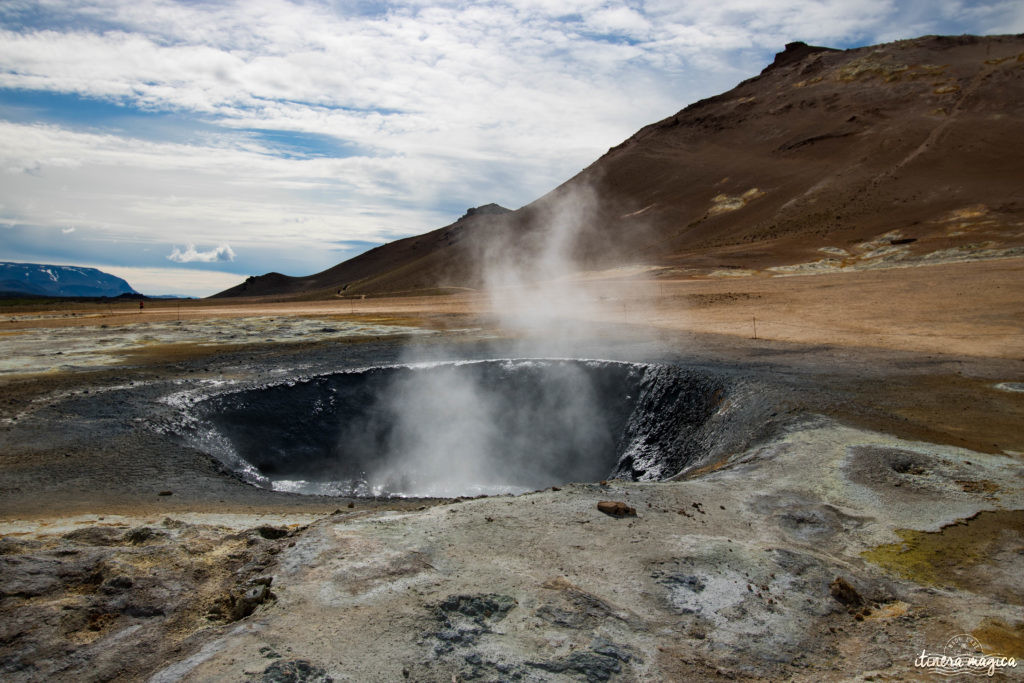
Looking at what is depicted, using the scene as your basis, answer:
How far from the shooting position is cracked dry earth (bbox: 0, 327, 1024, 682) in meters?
3.61

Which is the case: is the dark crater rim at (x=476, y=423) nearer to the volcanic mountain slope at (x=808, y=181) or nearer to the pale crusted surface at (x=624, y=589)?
the pale crusted surface at (x=624, y=589)

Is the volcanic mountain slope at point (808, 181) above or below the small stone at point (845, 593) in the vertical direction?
above

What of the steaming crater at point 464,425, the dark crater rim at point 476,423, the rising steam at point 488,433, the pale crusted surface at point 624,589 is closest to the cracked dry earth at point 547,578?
the pale crusted surface at point 624,589

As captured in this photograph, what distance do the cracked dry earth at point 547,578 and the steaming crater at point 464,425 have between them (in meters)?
3.99

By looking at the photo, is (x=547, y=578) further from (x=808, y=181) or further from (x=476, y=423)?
(x=808, y=181)

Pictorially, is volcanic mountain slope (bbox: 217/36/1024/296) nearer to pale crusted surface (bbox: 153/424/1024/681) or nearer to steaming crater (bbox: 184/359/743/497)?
steaming crater (bbox: 184/359/743/497)

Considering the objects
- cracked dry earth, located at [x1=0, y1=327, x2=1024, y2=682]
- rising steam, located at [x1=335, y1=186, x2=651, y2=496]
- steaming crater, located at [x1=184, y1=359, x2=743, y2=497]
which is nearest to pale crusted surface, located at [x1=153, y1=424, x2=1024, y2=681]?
cracked dry earth, located at [x1=0, y1=327, x2=1024, y2=682]

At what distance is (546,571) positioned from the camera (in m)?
4.51

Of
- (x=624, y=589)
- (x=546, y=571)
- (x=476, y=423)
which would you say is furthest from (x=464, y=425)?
(x=624, y=589)

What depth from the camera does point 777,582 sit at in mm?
4367

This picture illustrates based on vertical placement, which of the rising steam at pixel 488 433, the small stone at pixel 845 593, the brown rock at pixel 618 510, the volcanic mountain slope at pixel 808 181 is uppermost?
the volcanic mountain slope at pixel 808 181

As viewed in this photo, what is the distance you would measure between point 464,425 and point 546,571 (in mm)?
9223

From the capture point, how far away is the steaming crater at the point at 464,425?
11.3 metres

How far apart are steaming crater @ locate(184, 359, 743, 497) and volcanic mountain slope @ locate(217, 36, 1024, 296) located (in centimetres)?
2641
